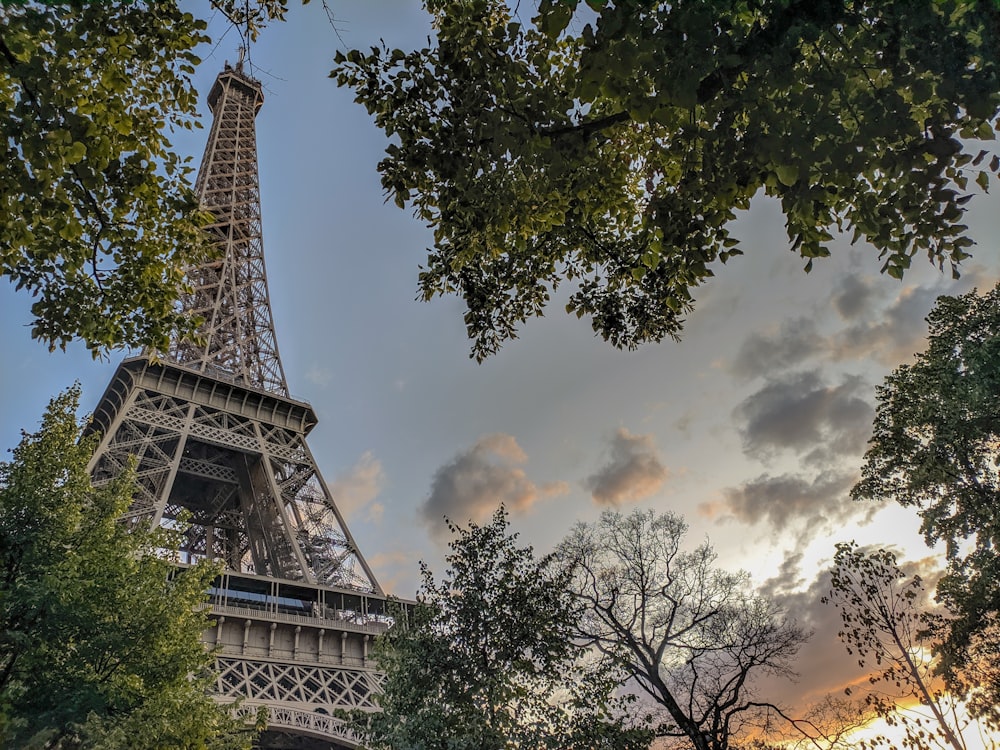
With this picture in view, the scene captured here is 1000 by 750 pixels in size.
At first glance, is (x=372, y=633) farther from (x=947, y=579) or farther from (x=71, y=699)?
(x=947, y=579)

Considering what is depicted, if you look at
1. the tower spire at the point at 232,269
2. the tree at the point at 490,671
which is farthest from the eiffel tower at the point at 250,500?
the tree at the point at 490,671

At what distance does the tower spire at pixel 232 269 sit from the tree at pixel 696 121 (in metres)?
28.7

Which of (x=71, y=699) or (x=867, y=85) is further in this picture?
(x=71, y=699)

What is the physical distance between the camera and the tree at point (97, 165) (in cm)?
458

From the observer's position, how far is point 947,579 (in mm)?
17344

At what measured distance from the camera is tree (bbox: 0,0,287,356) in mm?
4582

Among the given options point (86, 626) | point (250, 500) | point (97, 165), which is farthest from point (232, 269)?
point (97, 165)

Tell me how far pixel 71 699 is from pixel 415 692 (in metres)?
6.24

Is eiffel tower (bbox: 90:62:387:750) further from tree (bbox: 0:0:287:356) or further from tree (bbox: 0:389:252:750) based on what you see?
tree (bbox: 0:0:287:356)

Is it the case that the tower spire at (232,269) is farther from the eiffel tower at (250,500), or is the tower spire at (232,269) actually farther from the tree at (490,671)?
the tree at (490,671)

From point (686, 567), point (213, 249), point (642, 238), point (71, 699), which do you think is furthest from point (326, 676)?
point (642, 238)

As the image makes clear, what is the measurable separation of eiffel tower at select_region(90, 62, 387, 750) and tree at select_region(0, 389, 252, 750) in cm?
280

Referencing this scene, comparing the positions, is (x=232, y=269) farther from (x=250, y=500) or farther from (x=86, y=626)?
(x=86, y=626)

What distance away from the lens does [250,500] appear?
106 feet
